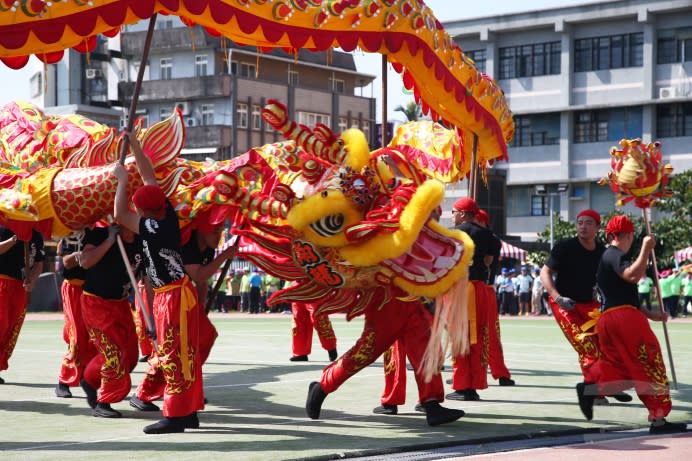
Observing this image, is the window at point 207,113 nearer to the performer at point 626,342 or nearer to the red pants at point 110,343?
the red pants at point 110,343

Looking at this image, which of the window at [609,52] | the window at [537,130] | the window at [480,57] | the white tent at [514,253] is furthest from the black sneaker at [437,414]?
the window at [480,57]

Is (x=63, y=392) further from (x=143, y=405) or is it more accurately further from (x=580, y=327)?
(x=580, y=327)

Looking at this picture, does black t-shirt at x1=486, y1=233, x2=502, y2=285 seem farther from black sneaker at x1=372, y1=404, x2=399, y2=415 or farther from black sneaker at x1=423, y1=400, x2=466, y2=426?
black sneaker at x1=423, y1=400, x2=466, y2=426

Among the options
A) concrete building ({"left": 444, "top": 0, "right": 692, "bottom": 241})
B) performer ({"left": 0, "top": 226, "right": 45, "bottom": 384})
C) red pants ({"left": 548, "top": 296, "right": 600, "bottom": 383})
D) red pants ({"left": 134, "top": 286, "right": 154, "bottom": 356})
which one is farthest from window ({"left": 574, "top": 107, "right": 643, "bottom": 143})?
performer ({"left": 0, "top": 226, "right": 45, "bottom": 384})

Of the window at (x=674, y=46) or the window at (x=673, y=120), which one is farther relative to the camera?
the window at (x=673, y=120)

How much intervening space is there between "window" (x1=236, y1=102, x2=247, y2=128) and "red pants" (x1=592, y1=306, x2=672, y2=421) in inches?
1941

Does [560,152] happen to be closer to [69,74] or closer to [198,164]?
[69,74]

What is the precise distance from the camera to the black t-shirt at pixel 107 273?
31.0 ft

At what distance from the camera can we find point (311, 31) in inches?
362

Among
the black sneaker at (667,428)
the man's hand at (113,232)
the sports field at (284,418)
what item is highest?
the man's hand at (113,232)

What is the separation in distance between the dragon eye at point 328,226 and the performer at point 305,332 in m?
6.63

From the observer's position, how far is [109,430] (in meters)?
8.65

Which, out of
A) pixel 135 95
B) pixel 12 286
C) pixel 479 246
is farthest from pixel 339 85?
pixel 135 95

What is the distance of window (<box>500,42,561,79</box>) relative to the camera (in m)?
51.8
